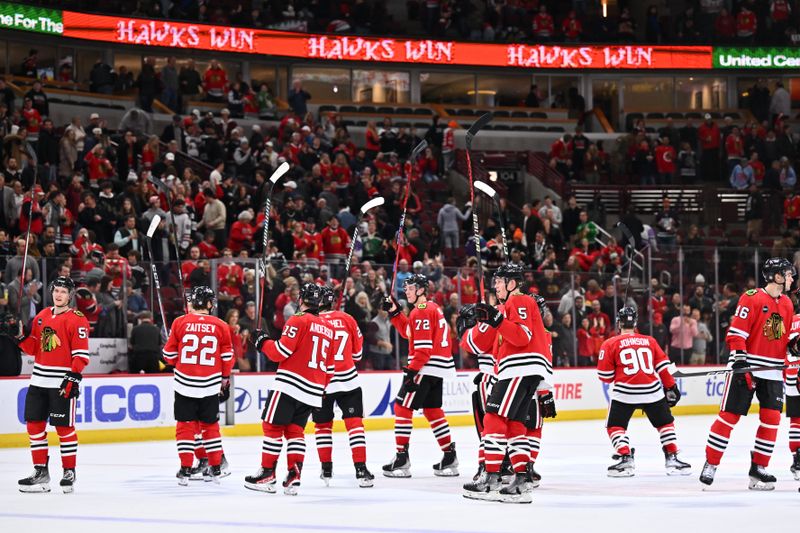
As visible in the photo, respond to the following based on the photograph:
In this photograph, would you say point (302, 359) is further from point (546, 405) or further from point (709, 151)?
point (709, 151)

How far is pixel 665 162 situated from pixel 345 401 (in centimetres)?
1867

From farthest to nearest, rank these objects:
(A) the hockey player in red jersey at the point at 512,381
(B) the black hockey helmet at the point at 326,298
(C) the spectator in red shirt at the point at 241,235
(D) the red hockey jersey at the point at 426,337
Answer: (C) the spectator in red shirt at the point at 241,235
(D) the red hockey jersey at the point at 426,337
(B) the black hockey helmet at the point at 326,298
(A) the hockey player in red jersey at the point at 512,381

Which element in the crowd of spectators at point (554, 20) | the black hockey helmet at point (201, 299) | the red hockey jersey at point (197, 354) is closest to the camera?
the red hockey jersey at point (197, 354)

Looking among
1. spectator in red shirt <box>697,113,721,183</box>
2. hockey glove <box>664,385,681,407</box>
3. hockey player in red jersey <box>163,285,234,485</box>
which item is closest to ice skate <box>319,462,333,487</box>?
hockey player in red jersey <box>163,285,234,485</box>

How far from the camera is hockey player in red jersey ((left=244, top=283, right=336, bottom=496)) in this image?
938cm

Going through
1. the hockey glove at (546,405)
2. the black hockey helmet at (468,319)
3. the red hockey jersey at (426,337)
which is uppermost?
the black hockey helmet at (468,319)

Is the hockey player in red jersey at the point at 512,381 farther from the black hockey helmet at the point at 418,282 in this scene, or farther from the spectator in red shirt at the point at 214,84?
the spectator in red shirt at the point at 214,84

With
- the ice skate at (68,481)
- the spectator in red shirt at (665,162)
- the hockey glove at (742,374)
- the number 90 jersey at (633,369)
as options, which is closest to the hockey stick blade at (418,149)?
the number 90 jersey at (633,369)

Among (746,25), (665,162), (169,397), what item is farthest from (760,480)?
(746,25)

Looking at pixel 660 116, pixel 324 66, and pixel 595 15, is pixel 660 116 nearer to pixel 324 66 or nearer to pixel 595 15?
pixel 595 15

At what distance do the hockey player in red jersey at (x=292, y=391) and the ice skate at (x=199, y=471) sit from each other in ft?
3.54

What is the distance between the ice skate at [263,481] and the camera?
9.41 m

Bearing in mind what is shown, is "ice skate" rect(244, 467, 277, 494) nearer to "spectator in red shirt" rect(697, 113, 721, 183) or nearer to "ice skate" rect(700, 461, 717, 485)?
"ice skate" rect(700, 461, 717, 485)

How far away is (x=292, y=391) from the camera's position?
371 inches
